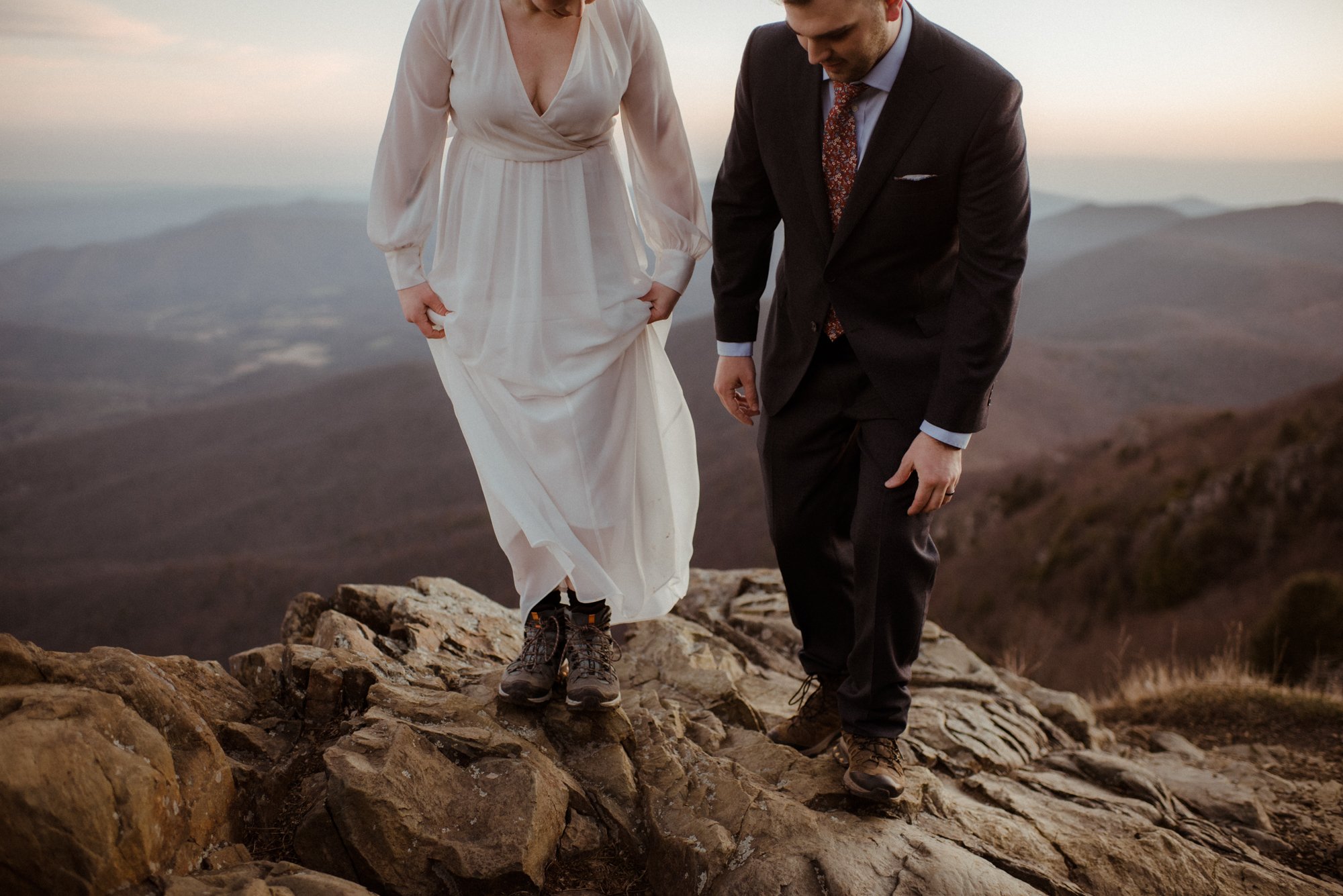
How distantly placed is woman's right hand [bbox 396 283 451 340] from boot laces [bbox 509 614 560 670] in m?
1.04

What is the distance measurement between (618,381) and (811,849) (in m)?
1.53

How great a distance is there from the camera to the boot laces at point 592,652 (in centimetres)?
280

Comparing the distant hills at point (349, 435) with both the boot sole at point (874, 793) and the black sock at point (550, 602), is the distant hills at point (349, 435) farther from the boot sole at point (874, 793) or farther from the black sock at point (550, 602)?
the black sock at point (550, 602)

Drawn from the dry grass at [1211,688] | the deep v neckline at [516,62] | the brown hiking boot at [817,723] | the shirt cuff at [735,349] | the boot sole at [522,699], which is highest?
the deep v neckline at [516,62]

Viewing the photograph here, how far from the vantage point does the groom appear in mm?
2242

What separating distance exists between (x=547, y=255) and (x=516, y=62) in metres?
0.57

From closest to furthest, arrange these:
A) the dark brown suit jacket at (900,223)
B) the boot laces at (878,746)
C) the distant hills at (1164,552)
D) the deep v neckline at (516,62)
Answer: the dark brown suit jacket at (900,223) < the deep v neckline at (516,62) < the boot laces at (878,746) < the distant hills at (1164,552)

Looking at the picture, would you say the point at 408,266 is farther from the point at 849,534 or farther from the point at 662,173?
the point at 849,534

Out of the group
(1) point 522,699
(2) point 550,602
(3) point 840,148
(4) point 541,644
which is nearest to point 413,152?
(3) point 840,148

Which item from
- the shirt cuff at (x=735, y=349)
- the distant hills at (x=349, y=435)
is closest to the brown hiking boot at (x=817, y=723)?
the shirt cuff at (x=735, y=349)

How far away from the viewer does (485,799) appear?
7.90 feet

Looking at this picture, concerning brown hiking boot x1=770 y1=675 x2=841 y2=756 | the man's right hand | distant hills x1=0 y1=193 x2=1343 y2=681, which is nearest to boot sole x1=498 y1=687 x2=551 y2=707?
brown hiking boot x1=770 y1=675 x2=841 y2=756

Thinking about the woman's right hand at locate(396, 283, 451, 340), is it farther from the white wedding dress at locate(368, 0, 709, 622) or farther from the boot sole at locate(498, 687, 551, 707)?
the boot sole at locate(498, 687, 551, 707)

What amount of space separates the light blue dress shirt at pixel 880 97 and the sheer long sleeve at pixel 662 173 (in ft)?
1.97
